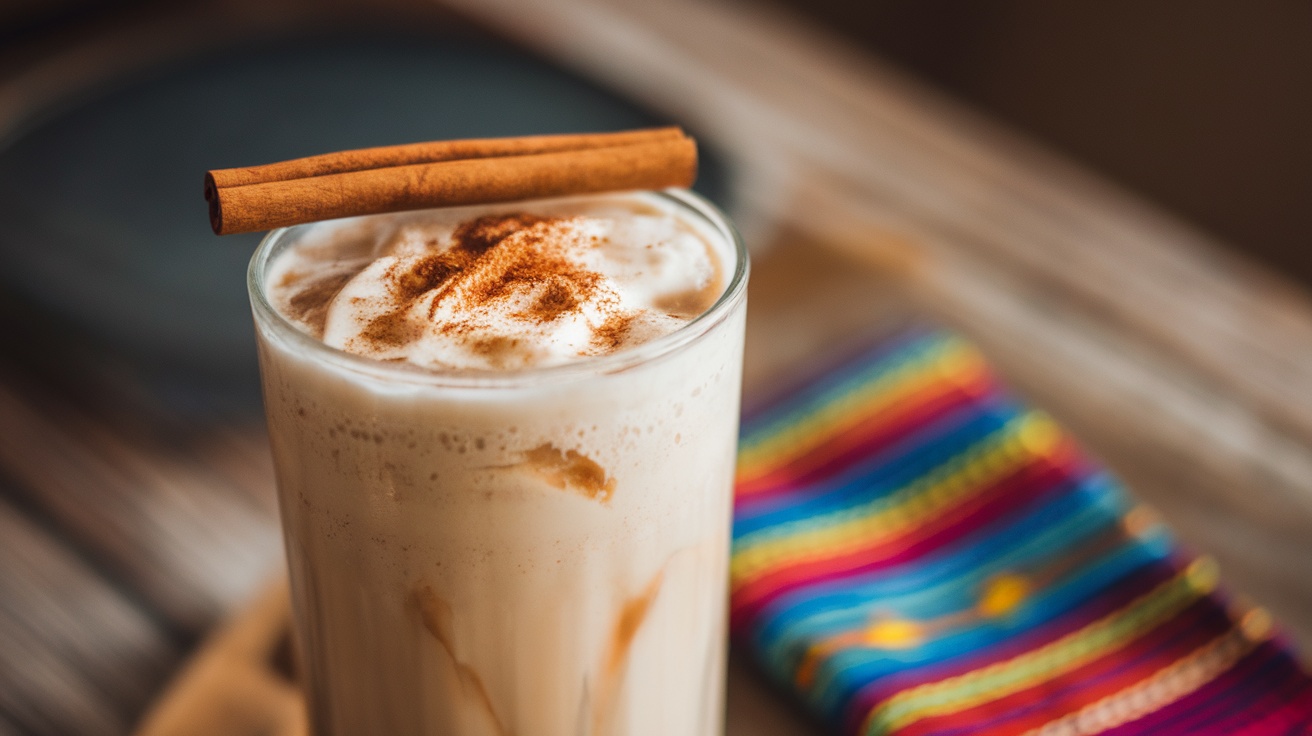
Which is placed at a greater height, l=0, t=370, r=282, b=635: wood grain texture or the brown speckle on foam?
the brown speckle on foam

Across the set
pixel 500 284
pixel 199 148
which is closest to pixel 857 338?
pixel 500 284

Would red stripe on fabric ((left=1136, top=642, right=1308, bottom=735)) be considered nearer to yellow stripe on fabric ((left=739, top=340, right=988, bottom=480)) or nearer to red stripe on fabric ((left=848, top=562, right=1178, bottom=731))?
red stripe on fabric ((left=848, top=562, right=1178, bottom=731))

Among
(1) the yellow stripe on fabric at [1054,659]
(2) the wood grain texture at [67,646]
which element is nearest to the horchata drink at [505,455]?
(1) the yellow stripe on fabric at [1054,659]

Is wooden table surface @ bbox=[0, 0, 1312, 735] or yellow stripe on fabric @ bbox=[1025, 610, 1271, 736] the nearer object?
yellow stripe on fabric @ bbox=[1025, 610, 1271, 736]

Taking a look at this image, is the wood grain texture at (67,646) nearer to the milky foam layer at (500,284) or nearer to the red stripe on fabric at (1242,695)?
the milky foam layer at (500,284)

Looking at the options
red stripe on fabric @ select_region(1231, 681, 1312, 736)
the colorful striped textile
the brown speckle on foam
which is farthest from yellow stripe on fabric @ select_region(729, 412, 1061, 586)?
the brown speckle on foam

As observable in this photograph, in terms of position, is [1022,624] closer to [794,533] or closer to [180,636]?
[794,533]

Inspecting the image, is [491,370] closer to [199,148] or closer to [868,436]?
[868,436]
